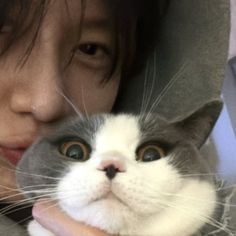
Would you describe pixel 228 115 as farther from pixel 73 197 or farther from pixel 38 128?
pixel 73 197

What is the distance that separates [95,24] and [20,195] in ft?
1.08

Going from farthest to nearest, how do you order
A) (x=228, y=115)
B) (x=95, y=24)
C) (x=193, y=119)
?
(x=228, y=115) → (x=95, y=24) → (x=193, y=119)

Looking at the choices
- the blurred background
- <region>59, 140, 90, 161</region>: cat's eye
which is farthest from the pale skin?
the blurred background

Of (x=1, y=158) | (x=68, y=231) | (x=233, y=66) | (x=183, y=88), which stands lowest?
(x=68, y=231)

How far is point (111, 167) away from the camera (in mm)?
625

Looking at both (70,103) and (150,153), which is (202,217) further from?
(70,103)

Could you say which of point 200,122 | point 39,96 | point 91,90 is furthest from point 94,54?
point 200,122

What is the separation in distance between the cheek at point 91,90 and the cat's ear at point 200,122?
0.21 metres

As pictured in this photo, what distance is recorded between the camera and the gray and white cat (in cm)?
63

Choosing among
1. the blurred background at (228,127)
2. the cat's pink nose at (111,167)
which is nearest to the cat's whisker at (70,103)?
the cat's pink nose at (111,167)

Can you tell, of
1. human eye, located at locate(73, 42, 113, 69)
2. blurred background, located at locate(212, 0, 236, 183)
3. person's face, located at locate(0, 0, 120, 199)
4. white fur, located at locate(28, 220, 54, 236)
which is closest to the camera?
white fur, located at locate(28, 220, 54, 236)

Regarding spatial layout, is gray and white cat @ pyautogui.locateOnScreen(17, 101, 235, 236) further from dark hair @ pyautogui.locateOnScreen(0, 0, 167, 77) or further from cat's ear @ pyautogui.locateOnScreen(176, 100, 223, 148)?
dark hair @ pyautogui.locateOnScreen(0, 0, 167, 77)

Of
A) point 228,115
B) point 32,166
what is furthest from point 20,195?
point 228,115

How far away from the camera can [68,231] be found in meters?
0.66
